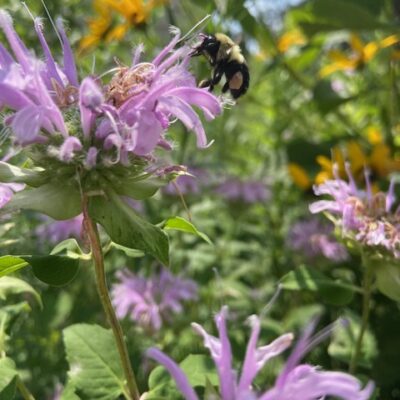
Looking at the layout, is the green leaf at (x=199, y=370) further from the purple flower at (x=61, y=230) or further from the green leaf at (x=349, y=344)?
the purple flower at (x=61, y=230)

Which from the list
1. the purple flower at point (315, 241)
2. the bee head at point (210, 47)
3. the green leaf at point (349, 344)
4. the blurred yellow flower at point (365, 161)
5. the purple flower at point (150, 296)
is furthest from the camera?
the purple flower at point (315, 241)

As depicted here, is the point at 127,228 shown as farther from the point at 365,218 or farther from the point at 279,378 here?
the point at 365,218

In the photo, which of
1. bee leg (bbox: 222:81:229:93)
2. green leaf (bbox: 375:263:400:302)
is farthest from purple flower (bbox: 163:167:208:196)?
green leaf (bbox: 375:263:400:302)

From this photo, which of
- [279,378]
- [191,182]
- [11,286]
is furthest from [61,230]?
[279,378]

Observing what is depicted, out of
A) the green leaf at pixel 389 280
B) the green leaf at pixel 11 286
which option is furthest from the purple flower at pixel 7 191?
the green leaf at pixel 389 280

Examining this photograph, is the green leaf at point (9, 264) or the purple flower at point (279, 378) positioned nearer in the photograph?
the purple flower at point (279, 378)
